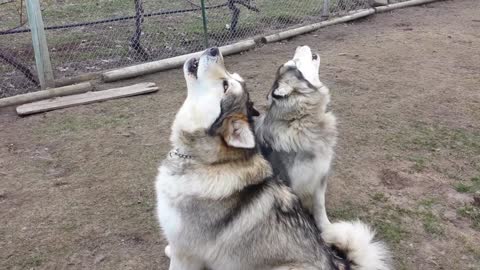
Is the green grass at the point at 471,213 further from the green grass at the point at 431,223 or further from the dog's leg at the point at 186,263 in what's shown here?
the dog's leg at the point at 186,263

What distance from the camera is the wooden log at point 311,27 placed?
736cm

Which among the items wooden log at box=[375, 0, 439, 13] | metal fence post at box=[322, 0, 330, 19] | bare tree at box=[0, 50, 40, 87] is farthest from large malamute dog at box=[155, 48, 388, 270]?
wooden log at box=[375, 0, 439, 13]

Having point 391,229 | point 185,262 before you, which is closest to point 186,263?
point 185,262

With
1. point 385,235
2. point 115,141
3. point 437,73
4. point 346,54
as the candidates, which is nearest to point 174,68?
point 115,141

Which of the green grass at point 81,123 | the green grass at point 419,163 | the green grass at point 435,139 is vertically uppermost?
the green grass at point 81,123

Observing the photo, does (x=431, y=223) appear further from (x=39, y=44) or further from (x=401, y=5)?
(x=401, y=5)

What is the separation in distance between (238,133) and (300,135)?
921 millimetres

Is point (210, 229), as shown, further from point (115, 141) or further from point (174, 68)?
point (174, 68)

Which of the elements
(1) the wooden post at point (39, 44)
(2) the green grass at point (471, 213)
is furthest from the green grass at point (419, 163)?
(1) the wooden post at point (39, 44)

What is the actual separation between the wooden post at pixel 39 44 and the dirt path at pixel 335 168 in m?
0.59

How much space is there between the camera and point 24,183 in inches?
149

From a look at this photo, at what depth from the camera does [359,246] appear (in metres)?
2.57

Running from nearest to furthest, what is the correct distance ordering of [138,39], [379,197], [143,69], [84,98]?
[379,197], [84,98], [143,69], [138,39]

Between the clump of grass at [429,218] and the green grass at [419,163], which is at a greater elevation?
the green grass at [419,163]
